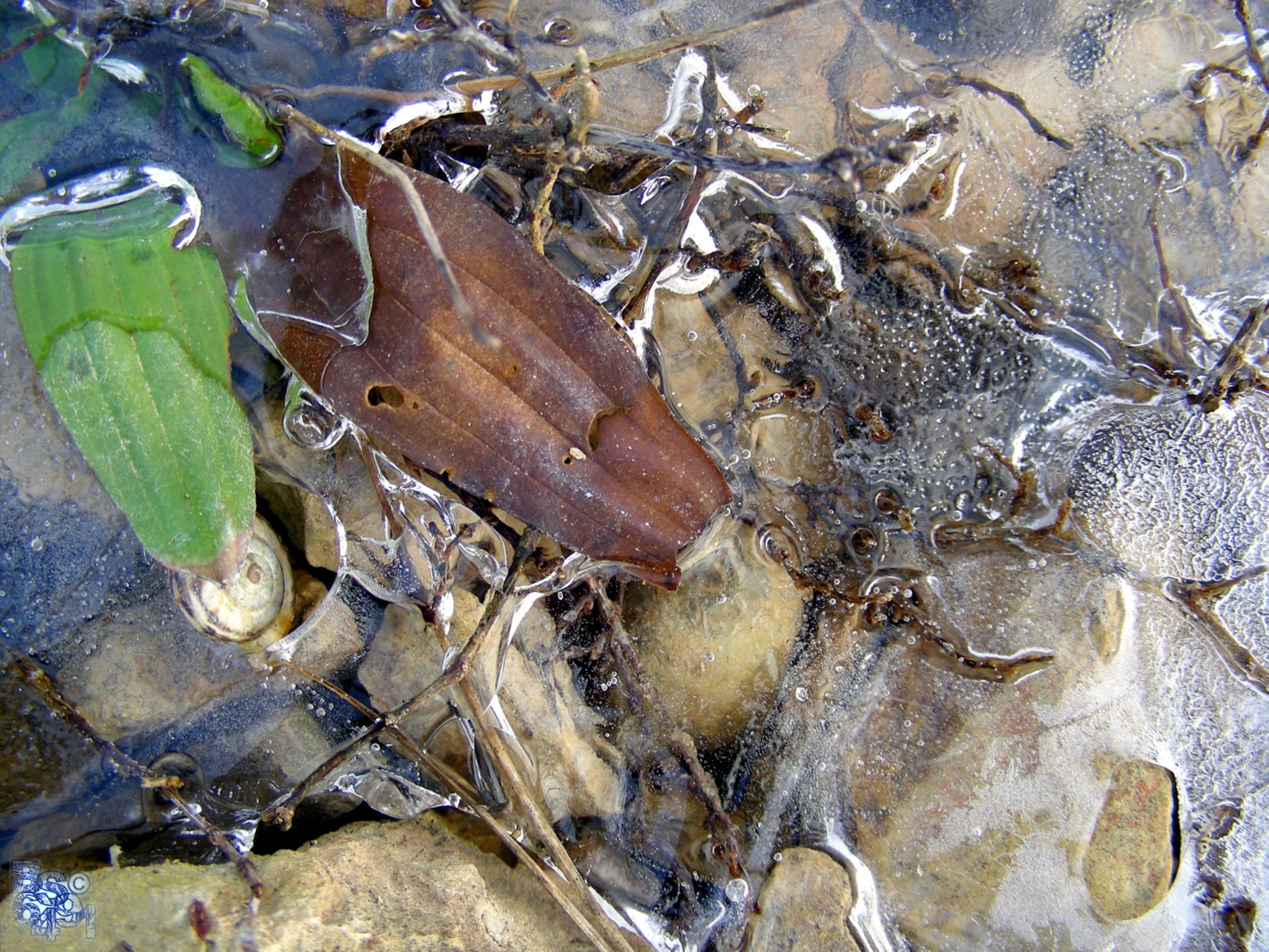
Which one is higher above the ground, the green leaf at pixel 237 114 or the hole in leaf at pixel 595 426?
the green leaf at pixel 237 114

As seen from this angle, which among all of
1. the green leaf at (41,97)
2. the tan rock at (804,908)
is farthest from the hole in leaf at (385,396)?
the tan rock at (804,908)

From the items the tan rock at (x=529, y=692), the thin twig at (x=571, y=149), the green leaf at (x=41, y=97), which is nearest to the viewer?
the thin twig at (x=571, y=149)

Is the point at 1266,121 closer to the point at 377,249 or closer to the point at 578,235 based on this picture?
the point at 578,235

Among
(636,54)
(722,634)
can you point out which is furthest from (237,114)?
(722,634)

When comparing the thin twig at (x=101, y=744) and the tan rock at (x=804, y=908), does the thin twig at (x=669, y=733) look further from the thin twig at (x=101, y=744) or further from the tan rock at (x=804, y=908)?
the thin twig at (x=101, y=744)

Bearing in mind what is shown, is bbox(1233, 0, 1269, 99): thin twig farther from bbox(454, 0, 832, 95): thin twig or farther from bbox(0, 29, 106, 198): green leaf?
bbox(0, 29, 106, 198): green leaf

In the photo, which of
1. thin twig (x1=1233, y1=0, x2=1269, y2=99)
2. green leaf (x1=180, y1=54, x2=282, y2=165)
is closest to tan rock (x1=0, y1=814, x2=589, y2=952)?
green leaf (x1=180, y1=54, x2=282, y2=165)
